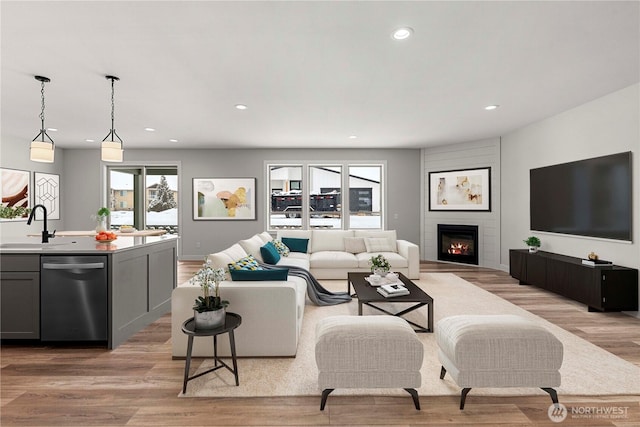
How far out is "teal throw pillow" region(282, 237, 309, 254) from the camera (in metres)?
5.69

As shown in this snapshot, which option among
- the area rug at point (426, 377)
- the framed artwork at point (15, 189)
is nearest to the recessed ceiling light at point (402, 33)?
the area rug at point (426, 377)

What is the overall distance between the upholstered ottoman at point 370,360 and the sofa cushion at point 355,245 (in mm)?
3830

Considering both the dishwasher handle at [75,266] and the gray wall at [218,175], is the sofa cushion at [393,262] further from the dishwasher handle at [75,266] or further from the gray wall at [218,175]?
the dishwasher handle at [75,266]

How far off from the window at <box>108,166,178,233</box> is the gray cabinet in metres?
4.73

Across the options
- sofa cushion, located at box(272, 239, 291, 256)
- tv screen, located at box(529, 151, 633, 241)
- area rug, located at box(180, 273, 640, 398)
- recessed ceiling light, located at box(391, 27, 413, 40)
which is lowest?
area rug, located at box(180, 273, 640, 398)

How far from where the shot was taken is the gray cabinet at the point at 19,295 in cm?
275

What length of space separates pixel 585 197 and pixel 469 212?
2476 mm

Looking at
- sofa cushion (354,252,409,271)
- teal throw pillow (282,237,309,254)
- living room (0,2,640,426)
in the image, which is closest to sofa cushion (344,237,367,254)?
sofa cushion (354,252,409,271)

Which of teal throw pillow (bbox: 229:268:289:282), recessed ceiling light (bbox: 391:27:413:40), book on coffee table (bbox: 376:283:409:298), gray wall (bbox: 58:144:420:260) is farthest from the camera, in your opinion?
gray wall (bbox: 58:144:420:260)

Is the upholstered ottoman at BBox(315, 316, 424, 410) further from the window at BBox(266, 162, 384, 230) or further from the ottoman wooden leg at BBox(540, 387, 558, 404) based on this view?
the window at BBox(266, 162, 384, 230)

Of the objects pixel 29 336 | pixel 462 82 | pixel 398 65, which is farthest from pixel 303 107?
pixel 29 336

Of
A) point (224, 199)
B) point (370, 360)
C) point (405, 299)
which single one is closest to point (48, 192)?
point (224, 199)

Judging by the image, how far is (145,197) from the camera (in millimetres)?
7441

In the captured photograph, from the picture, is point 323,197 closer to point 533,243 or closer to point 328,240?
point 328,240
